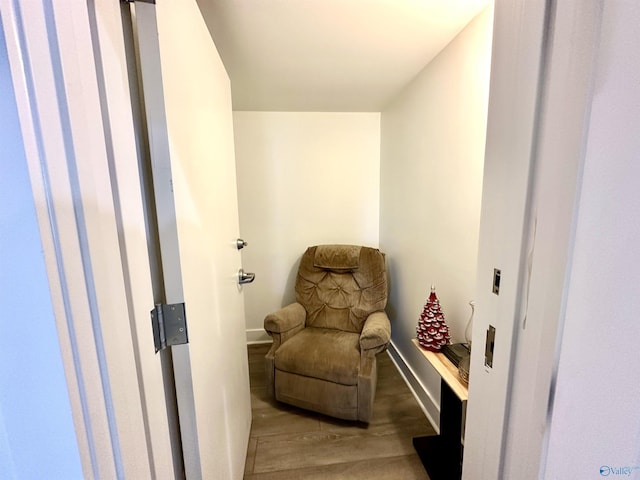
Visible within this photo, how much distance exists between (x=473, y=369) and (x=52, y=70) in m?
0.96

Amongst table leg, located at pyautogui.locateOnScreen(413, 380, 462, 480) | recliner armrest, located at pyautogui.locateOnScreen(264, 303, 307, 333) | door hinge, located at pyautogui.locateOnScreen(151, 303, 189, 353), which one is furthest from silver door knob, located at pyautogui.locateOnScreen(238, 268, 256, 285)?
table leg, located at pyautogui.locateOnScreen(413, 380, 462, 480)

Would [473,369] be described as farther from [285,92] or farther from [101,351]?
Answer: [285,92]

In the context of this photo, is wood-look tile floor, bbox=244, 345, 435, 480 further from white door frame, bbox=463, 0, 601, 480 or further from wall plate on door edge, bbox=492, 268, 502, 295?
wall plate on door edge, bbox=492, 268, 502, 295

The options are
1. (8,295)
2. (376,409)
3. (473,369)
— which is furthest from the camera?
(376,409)

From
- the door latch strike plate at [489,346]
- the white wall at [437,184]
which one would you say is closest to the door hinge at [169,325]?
the door latch strike plate at [489,346]

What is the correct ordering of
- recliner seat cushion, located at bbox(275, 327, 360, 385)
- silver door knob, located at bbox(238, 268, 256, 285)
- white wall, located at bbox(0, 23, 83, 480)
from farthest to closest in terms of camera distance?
recliner seat cushion, located at bbox(275, 327, 360, 385) < silver door knob, located at bbox(238, 268, 256, 285) < white wall, located at bbox(0, 23, 83, 480)

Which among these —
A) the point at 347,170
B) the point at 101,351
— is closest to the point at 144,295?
the point at 101,351

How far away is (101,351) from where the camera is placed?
17.3 inches

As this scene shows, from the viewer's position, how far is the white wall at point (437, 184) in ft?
4.43

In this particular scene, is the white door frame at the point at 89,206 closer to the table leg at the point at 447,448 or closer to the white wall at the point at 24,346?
the white wall at the point at 24,346

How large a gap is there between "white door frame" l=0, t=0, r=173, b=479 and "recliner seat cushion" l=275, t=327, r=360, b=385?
1.24 meters

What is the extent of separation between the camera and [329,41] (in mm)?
1408

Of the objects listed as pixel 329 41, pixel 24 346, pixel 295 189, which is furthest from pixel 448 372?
pixel 295 189

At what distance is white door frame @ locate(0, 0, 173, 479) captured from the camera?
362mm
